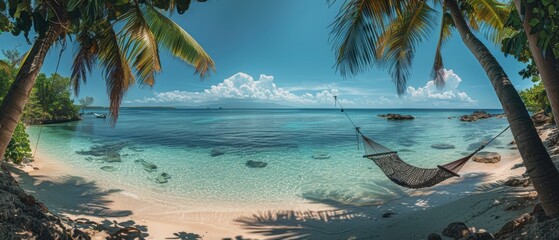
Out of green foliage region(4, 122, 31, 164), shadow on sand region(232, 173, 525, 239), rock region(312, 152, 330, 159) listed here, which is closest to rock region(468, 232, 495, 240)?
shadow on sand region(232, 173, 525, 239)

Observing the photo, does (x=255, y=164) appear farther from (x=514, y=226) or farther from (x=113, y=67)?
(x=514, y=226)

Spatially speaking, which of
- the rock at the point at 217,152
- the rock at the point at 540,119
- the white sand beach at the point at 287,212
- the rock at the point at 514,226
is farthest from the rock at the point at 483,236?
the rock at the point at 540,119

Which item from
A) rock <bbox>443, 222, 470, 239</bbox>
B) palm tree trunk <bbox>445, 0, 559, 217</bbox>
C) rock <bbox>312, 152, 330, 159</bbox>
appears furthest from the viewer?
rock <bbox>312, 152, 330, 159</bbox>

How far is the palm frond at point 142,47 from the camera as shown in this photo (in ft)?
15.5

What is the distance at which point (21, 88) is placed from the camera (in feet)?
6.43

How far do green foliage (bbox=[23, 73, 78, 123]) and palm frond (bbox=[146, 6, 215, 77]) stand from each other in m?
25.5

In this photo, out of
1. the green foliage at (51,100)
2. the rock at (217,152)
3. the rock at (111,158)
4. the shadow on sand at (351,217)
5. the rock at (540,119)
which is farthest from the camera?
the green foliage at (51,100)

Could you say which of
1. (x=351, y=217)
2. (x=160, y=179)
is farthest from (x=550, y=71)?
(x=160, y=179)

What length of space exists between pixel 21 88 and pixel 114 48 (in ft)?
8.58

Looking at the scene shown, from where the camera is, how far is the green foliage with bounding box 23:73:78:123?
26.1 meters

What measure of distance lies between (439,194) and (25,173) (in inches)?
325

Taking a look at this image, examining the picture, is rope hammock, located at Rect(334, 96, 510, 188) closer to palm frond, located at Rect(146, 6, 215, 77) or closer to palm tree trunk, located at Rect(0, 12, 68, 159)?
palm frond, located at Rect(146, 6, 215, 77)

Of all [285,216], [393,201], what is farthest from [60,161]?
[393,201]

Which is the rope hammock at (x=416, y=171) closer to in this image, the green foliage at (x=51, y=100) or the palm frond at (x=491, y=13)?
the palm frond at (x=491, y=13)
